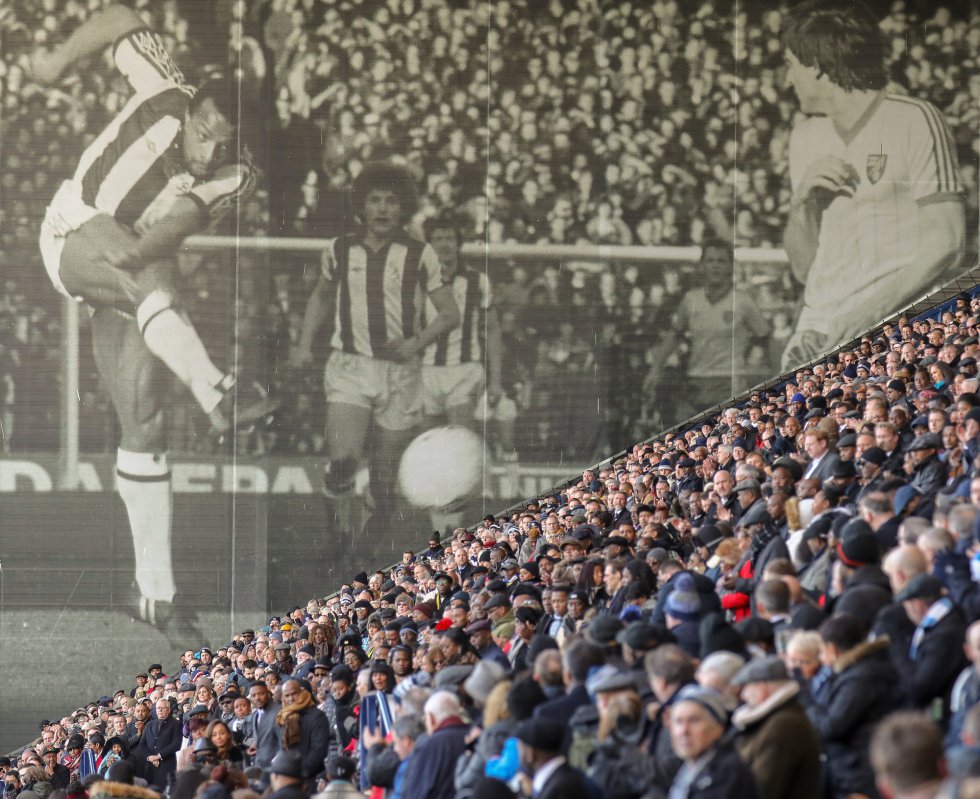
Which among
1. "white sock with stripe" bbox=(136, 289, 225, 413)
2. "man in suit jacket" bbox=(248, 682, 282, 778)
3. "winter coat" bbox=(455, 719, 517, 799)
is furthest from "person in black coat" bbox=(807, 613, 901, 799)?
Result: "white sock with stripe" bbox=(136, 289, 225, 413)

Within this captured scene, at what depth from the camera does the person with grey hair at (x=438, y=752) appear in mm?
5453

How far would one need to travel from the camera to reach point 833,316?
76.4 ft

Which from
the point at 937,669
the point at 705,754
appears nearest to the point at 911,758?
the point at 705,754

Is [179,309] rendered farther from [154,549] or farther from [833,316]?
[833,316]

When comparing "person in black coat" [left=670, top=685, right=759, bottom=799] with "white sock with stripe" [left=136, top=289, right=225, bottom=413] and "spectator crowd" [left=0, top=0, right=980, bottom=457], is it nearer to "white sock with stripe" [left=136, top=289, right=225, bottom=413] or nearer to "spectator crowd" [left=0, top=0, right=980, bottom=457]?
"spectator crowd" [left=0, top=0, right=980, bottom=457]

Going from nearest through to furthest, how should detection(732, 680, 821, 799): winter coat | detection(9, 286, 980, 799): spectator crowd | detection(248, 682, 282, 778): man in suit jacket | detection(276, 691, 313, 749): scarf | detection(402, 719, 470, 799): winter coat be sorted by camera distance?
detection(732, 680, 821, 799): winter coat → detection(9, 286, 980, 799): spectator crowd → detection(402, 719, 470, 799): winter coat → detection(276, 691, 313, 749): scarf → detection(248, 682, 282, 778): man in suit jacket

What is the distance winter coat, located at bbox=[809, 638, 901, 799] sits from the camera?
438 centimetres

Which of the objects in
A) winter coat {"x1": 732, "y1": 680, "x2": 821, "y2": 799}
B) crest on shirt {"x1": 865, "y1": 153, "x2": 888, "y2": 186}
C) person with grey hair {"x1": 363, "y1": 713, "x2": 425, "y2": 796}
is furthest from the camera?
crest on shirt {"x1": 865, "y1": 153, "x2": 888, "y2": 186}

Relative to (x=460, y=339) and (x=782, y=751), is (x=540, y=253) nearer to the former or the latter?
(x=460, y=339)

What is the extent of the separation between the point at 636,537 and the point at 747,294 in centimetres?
1414

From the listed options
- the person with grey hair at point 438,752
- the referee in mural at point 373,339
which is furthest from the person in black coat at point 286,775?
the referee in mural at point 373,339

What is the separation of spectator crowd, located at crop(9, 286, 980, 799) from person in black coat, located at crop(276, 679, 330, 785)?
1 cm

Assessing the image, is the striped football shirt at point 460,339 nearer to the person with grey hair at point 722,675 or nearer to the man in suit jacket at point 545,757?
the person with grey hair at point 722,675

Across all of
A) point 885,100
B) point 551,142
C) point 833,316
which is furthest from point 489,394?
point 885,100
